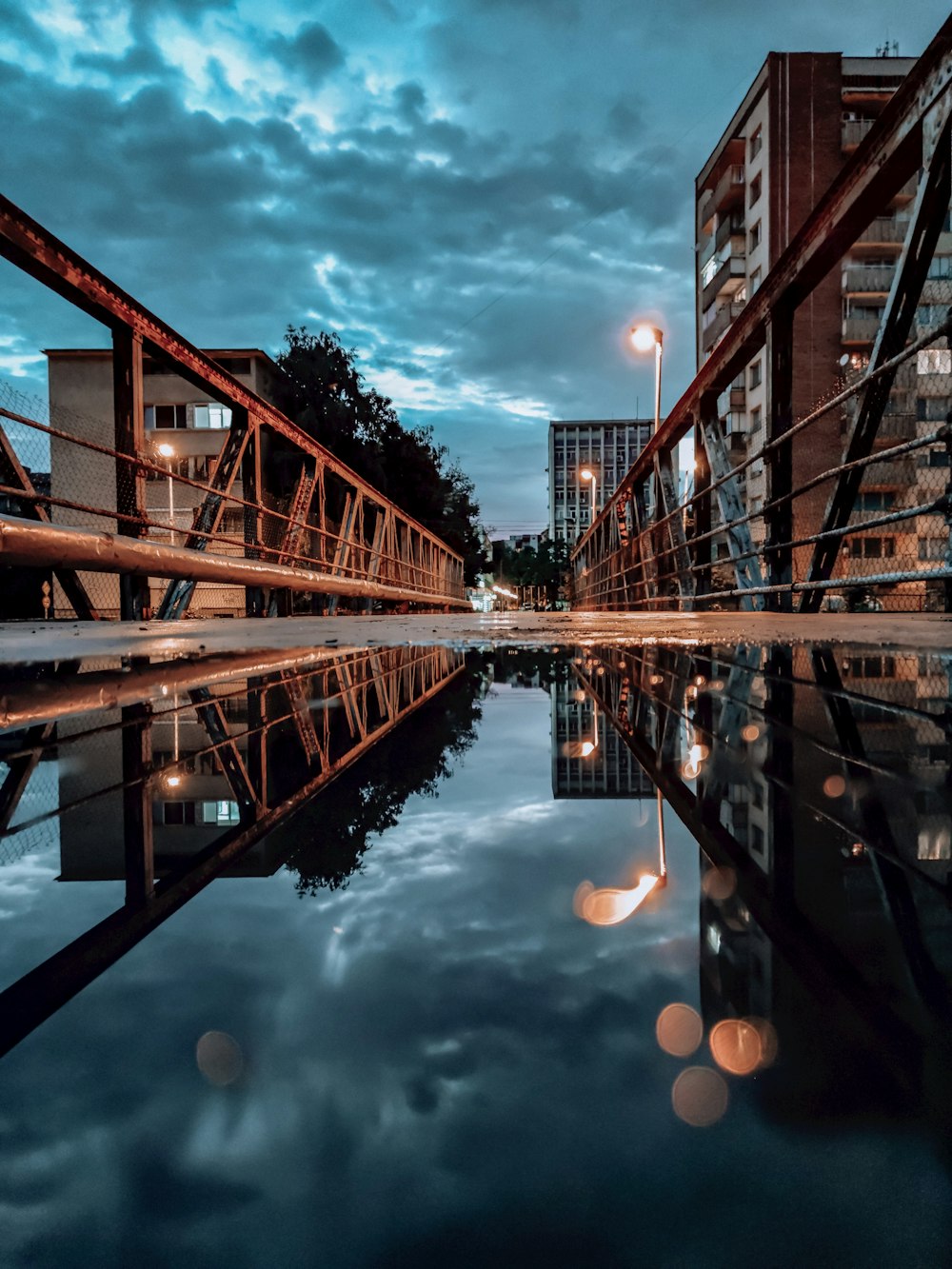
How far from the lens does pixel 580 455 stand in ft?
287

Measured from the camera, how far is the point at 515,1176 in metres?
0.27

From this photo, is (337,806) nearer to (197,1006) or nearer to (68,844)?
(68,844)

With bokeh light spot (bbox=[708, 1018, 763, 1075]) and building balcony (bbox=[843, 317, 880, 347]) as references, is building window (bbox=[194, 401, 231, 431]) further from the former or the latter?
bokeh light spot (bbox=[708, 1018, 763, 1075])

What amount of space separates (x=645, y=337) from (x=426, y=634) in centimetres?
1279

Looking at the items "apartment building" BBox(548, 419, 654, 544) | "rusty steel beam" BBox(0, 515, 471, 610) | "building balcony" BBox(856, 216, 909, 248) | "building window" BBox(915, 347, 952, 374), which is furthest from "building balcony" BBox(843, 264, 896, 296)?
"apartment building" BBox(548, 419, 654, 544)

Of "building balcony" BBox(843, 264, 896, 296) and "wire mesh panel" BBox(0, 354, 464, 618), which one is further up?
"building balcony" BBox(843, 264, 896, 296)

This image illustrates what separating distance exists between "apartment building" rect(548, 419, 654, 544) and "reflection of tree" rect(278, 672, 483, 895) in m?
85.5

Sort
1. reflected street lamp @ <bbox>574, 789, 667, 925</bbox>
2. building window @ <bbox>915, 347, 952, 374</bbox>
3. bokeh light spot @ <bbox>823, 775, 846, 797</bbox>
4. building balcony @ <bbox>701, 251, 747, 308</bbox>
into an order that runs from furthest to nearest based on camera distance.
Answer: building balcony @ <bbox>701, 251, 747, 308</bbox>
building window @ <bbox>915, 347, 952, 374</bbox>
bokeh light spot @ <bbox>823, 775, 846, 797</bbox>
reflected street lamp @ <bbox>574, 789, 667, 925</bbox>

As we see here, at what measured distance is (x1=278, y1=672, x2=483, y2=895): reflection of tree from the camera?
59cm

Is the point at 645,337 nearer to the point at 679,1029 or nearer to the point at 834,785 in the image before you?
the point at 834,785

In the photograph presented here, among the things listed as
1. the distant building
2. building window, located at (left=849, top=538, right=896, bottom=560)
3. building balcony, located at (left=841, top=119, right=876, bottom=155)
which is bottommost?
the distant building

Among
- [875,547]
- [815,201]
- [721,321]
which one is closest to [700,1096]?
[875,547]

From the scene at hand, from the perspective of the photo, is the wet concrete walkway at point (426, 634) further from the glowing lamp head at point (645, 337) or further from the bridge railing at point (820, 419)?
the glowing lamp head at point (645, 337)

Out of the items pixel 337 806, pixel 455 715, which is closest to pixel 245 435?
pixel 455 715
